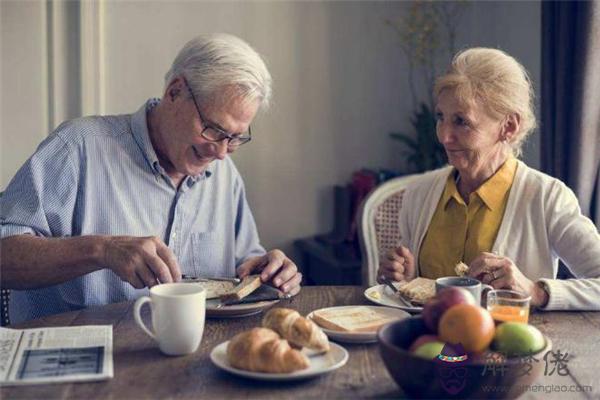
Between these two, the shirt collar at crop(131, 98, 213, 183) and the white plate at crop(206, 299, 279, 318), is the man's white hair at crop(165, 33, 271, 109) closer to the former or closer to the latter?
the shirt collar at crop(131, 98, 213, 183)

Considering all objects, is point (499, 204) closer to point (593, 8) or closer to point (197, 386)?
point (593, 8)

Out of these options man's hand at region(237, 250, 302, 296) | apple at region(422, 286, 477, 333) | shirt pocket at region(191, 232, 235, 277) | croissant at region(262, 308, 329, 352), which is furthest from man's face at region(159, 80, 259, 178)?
apple at region(422, 286, 477, 333)

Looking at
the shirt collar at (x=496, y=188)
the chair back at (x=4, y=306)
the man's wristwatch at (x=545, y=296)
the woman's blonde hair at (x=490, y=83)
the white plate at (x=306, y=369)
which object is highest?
the woman's blonde hair at (x=490, y=83)

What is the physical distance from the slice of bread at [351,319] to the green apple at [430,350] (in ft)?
0.97

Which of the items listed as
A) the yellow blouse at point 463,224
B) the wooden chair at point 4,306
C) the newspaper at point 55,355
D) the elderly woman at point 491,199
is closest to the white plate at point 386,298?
the elderly woman at point 491,199

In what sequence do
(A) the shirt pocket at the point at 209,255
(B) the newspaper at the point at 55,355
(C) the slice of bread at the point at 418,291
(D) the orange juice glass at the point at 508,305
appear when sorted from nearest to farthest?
(B) the newspaper at the point at 55,355
(D) the orange juice glass at the point at 508,305
(C) the slice of bread at the point at 418,291
(A) the shirt pocket at the point at 209,255

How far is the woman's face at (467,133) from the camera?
2012 mm

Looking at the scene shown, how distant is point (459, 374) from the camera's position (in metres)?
1.05

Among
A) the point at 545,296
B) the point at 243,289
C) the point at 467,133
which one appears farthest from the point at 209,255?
the point at 545,296

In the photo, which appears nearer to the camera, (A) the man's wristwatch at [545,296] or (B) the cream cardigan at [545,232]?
(A) the man's wristwatch at [545,296]

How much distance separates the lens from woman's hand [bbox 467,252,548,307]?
161 centimetres

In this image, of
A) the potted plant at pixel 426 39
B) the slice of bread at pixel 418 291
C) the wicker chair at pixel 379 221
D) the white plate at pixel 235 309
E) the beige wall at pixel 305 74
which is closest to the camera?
the white plate at pixel 235 309

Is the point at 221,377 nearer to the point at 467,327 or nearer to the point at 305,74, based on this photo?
the point at 467,327

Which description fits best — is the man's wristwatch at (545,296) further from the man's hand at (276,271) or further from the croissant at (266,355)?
the croissant at (266,355)
